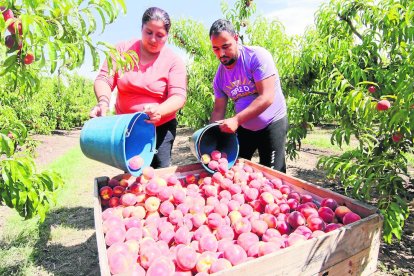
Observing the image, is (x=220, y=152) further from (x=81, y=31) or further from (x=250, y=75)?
(x=81, y=31)

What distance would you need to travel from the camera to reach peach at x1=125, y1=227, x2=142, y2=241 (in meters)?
1.37

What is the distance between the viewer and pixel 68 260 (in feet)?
8.56

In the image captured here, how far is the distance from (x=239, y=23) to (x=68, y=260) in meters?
5.25

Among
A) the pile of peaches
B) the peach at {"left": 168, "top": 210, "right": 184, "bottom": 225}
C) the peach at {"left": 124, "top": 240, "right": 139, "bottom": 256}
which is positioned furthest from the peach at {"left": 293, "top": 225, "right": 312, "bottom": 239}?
the peach at {"left": 124, "top": 240, "right": 139, "bottom": 256}

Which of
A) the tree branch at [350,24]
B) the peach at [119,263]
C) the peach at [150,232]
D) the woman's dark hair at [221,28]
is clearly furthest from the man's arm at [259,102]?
the tree branch at [350,24]

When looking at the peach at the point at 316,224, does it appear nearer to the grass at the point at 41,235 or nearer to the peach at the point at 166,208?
the peach at the point at 166,208

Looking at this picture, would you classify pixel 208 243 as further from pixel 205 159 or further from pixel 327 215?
pixel 205 159

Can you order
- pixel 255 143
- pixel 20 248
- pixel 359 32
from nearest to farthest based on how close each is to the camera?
pixel 255 143 → pixel 20 248 → pixel 359 32

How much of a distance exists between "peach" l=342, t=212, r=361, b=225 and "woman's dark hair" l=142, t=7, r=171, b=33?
1611 millimetres

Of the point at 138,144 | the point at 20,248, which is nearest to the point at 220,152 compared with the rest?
the point at 138,144

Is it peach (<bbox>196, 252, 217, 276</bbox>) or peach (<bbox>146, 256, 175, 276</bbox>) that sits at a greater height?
peach (<bbox>146, 256, 175, 276</bbox>)

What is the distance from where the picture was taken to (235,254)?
122 cm

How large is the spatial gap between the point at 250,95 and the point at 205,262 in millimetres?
1373

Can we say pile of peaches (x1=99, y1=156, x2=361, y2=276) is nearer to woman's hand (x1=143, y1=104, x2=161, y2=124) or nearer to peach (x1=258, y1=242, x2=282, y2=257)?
peach (x1=258, y1=242, x2=282, y2=257)
